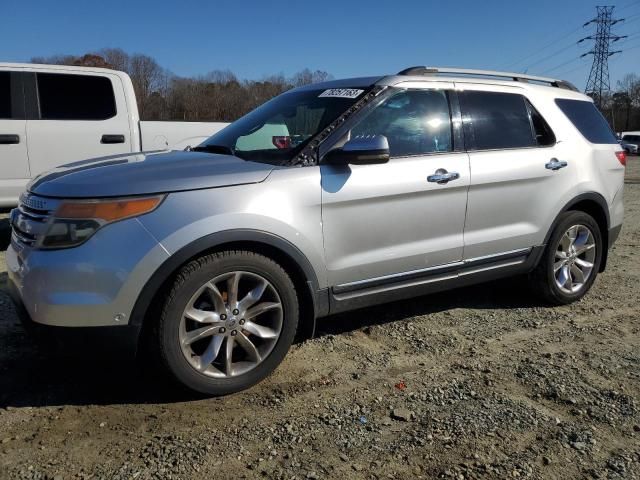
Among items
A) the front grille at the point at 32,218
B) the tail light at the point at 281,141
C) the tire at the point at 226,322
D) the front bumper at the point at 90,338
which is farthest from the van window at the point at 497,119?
the front grille at the point at 32,218

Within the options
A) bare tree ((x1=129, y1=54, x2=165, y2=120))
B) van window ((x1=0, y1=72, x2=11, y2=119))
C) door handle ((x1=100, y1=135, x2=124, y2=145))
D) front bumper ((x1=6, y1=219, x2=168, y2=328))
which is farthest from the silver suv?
bare tree ((x1=129, y1=54, x2=165, y2=120))

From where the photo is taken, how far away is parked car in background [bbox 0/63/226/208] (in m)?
6.03

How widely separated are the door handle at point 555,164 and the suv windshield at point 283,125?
1.66 metres

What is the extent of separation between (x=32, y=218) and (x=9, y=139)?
3824 mm

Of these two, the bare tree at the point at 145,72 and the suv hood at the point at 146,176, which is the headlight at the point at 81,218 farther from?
the bare tree at the point at 145,72

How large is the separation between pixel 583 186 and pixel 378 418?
9.20 ft

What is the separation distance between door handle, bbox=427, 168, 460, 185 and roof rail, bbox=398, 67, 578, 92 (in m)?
0.74

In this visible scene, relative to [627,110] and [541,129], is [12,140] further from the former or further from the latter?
[627,110]

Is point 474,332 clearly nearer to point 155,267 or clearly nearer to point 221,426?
point 221,426

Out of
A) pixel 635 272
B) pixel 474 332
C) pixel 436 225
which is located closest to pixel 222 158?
pixel 436 225

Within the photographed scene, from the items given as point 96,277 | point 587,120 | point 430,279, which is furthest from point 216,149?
point 587,120

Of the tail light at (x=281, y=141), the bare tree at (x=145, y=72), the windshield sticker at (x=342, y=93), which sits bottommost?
the tail light at (x=281, y=141)

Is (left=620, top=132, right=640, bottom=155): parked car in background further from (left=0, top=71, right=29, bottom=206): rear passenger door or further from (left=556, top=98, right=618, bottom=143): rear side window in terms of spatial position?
(left=0, top=71, right=29, bottom=206): rear passenger door

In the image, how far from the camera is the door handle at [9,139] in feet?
19.5
